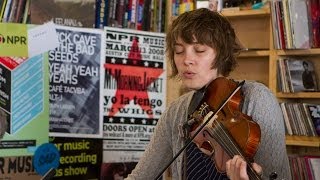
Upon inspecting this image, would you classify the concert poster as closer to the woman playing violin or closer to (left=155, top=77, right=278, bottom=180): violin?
the woman playing violin

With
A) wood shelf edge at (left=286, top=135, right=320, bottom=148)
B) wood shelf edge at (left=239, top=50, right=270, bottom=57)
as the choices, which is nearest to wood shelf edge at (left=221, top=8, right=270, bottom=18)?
wood shelf edge at (left=239, top=50, right=270, bottom=57)

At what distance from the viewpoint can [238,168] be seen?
3.90 feet

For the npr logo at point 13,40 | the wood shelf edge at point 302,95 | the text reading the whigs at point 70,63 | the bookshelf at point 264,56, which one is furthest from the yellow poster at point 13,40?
the wood shelf edge at point 302,95

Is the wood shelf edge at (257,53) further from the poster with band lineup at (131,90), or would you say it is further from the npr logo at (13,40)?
the npr logo at (13,40)

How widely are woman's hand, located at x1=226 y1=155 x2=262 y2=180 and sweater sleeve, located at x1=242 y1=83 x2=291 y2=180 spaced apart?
85 mm

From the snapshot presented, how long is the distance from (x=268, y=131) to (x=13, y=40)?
1.29 meters

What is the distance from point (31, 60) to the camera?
7.39 ft

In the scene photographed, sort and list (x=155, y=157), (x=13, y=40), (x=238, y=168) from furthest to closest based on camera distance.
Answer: (x=13, y=40), (x=155, y=157), (x=238, y=168)

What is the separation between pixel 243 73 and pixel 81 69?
2.74 ft

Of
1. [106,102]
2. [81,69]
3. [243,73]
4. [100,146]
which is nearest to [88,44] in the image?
[81,69]

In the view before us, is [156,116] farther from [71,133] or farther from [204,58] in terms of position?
[204,58]

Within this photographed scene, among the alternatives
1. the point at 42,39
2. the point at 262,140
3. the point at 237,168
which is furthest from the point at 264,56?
the point at 237,168

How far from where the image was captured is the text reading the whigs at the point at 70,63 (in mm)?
2332

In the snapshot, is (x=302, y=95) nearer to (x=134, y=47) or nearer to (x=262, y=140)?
(x=134, y=47)
